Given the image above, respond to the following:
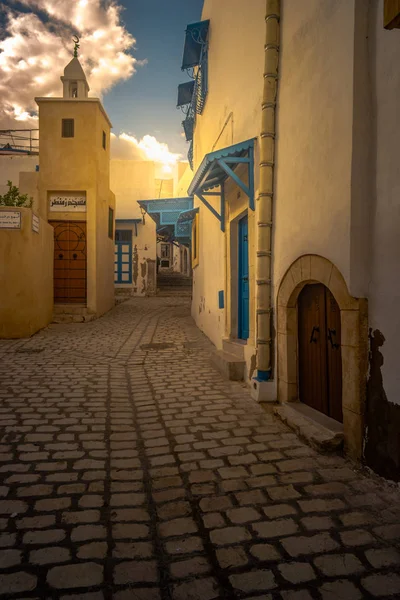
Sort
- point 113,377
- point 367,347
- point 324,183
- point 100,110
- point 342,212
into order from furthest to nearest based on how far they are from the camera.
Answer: point 100,110 < point 113,377 < point 324,183 < point 342,212 < point 367,347

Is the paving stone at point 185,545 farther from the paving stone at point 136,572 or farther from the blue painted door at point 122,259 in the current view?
the blue painted door at point 122,259

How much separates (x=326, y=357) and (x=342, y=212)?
144 cm

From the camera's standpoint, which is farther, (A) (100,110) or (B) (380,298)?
(A) (100,110)

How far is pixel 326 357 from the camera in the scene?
152 inches

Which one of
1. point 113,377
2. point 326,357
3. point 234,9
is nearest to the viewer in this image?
point 326,357

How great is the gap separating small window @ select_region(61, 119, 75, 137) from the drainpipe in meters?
10.2

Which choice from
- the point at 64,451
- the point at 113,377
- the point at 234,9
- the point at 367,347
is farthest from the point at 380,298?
the point at 234,9

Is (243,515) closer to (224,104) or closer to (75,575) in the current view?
(75,575)

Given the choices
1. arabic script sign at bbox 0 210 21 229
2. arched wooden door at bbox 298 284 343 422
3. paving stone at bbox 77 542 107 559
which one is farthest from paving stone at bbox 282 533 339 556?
arabic script sign at bbox 0 210 21 229

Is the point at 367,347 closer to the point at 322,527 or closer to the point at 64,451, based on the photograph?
the point at 322,527

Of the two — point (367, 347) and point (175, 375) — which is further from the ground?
point (367, 347)

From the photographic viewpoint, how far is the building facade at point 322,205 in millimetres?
2895

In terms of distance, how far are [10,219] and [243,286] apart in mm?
6441

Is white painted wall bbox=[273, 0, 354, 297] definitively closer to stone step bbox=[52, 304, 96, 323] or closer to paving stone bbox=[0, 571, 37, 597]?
paving stone bbox=[0, 571, 37, 597]
